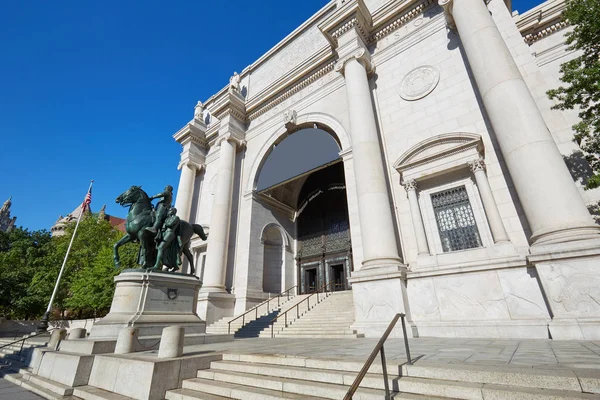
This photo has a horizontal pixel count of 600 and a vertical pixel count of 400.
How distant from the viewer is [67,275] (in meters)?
26.2

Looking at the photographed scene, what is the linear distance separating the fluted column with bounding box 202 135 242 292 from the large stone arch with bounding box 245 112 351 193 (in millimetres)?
1381

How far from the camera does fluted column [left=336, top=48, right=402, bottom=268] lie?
8828mm

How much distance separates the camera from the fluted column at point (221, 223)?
47.0ft

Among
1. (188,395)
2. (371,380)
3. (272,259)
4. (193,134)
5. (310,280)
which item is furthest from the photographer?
(193,134)

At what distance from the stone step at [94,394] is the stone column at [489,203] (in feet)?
30.9

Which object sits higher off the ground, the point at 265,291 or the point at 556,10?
the point at 556,10

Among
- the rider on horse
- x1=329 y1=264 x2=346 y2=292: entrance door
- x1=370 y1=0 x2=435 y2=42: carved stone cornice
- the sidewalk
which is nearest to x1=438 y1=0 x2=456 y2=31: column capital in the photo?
x1=370 y1=0 x2=435 y2=42: carved stone cornice

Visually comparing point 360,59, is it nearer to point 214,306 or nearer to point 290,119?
point 290,119

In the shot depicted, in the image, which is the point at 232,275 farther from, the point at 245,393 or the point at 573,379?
the point at 573,379

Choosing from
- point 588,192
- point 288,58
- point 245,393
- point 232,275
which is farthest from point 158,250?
point 288,58

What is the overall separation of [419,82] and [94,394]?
13.4 metres

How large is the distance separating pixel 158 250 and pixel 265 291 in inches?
346

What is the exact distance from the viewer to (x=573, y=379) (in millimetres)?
2502

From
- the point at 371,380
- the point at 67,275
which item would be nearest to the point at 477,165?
the point at 371,380
